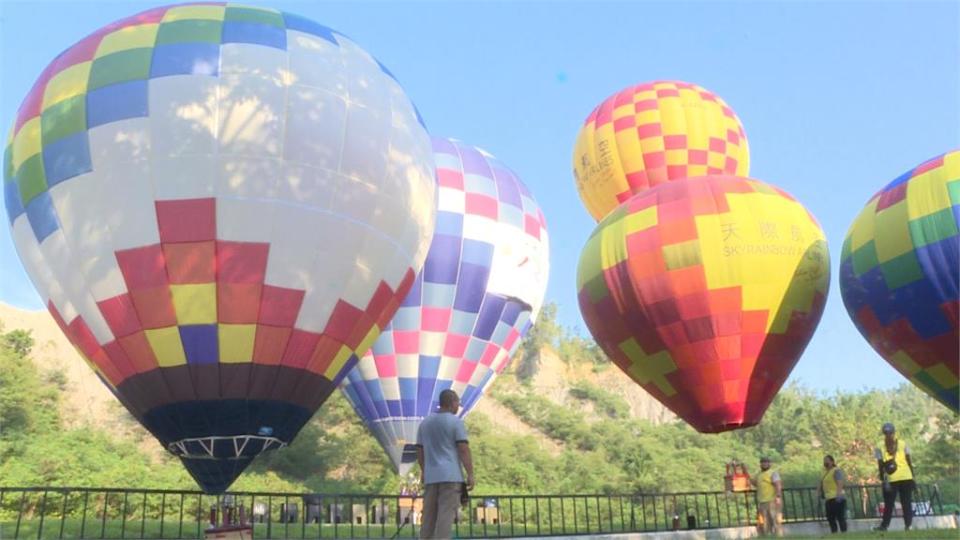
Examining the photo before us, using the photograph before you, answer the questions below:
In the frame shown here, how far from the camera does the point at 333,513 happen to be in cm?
1933

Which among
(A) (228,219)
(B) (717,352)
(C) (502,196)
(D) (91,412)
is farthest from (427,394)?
(D) (91,412)

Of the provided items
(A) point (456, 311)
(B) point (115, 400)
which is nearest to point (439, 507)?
(A) point (456, 311)

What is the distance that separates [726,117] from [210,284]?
64.1ft

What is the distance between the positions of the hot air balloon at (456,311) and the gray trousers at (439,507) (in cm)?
1197

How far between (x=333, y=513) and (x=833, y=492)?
11.8 meters

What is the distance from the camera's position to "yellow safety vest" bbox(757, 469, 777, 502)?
491 inches

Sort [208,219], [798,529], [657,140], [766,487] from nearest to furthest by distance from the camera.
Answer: [208,219] → [766,487] → [798,529] → [657,140]

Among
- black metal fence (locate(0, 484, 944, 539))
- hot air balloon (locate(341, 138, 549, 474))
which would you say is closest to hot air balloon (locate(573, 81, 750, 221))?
hot air balloon (locate(341, 138, 549, 474))

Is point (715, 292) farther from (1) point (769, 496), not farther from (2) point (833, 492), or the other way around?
(2) point (833, 492)

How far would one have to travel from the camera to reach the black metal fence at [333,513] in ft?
41.0

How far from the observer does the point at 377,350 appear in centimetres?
1931

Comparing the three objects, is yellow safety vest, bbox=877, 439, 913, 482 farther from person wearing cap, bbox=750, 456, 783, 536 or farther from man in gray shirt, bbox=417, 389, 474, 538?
man in gray shirt, bbox=417, 389, 474, 538

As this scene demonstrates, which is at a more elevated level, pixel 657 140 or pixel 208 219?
pixel 657 140

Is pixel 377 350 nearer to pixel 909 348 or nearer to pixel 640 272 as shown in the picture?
pixel 640 272
